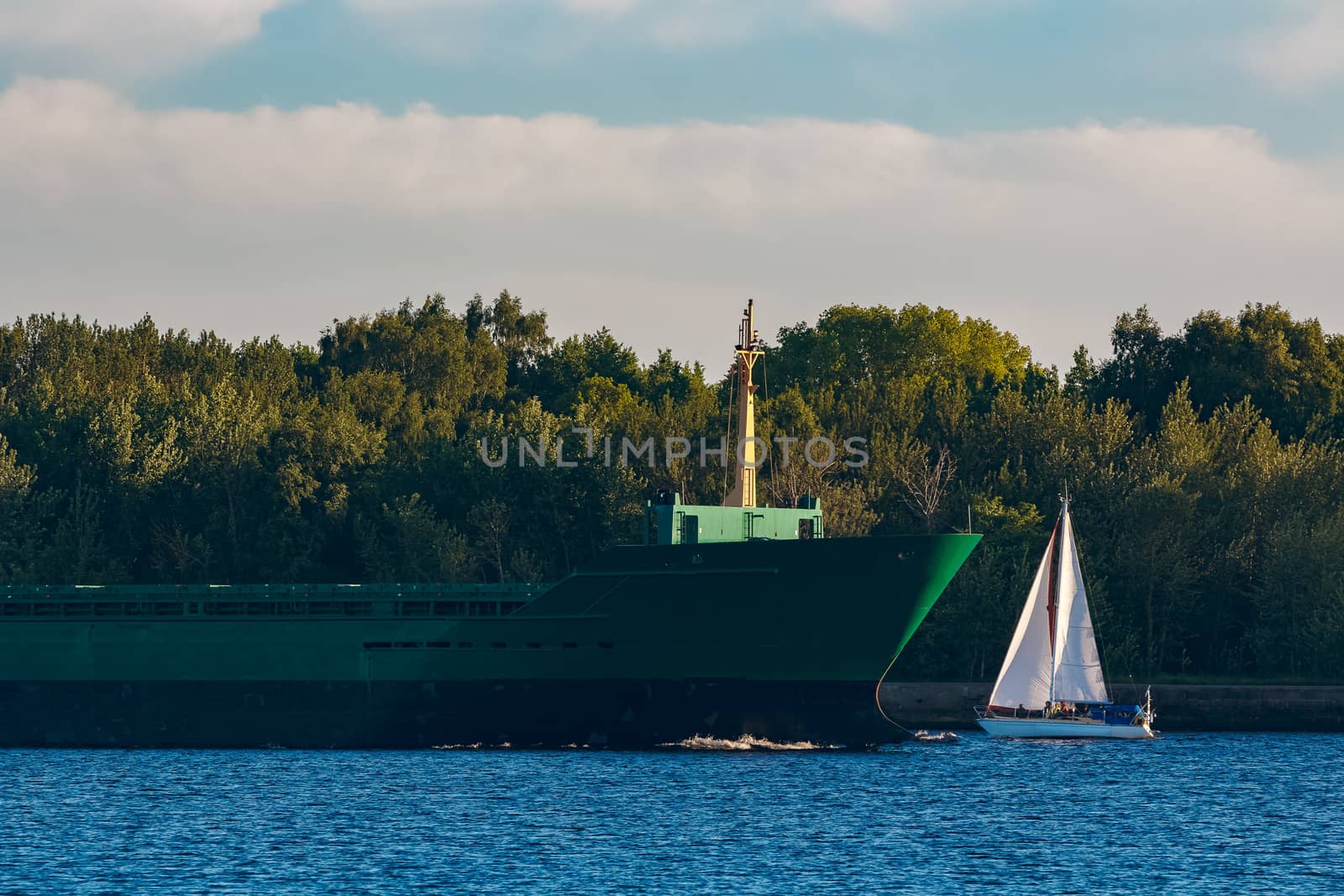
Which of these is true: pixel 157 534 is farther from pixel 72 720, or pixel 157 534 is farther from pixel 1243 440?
pixel 1243 440

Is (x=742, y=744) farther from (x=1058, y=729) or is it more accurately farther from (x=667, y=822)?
(x=1058, y=729)

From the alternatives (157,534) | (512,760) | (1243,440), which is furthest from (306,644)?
(1243,440)

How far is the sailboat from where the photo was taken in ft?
207

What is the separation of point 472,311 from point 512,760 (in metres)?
89.8

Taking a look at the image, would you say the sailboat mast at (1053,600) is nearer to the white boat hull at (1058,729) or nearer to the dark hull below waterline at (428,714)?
the white boat hull at (1058,729)

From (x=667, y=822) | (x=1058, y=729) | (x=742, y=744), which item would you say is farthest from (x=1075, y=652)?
(x=667, y=822)

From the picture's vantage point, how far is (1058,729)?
62.9 metres

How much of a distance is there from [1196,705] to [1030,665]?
331 inches

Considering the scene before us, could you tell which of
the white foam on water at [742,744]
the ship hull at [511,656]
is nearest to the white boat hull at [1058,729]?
the ship hull at [511,656]

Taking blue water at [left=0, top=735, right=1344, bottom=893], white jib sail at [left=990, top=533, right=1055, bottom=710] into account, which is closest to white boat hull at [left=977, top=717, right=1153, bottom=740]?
white jib sail at [left=990, top=533, right=1055, bottom=710]

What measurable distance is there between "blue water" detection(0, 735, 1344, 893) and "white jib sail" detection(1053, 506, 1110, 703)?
564 centimetres

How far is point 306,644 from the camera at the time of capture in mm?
56594

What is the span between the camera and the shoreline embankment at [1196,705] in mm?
66000

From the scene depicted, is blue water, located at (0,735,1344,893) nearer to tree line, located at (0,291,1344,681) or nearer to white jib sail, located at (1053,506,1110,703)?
white jib sail, located at (1053,506,1110,703)
